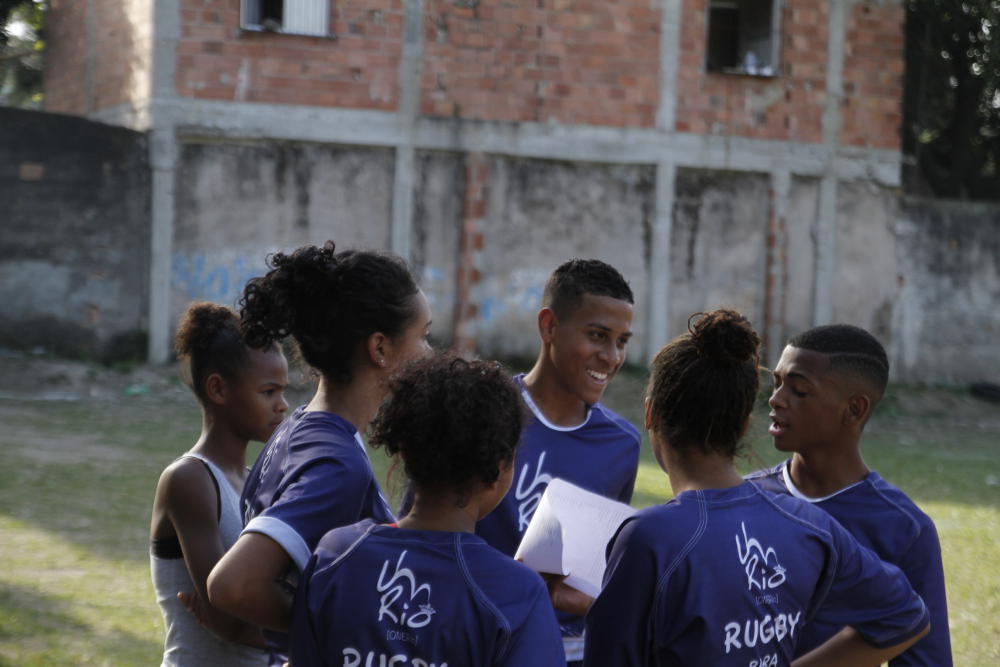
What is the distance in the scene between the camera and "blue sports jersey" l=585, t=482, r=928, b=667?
7.20 ft

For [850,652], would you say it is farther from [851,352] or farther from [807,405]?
[851,352]

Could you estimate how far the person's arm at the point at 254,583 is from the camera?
2.09 metres

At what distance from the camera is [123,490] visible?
7.71 m

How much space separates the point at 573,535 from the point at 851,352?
100 centimetres

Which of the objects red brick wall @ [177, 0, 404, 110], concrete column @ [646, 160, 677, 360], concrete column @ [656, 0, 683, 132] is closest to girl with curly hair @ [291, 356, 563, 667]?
red brick wall @ [177, 0, 404, 110]

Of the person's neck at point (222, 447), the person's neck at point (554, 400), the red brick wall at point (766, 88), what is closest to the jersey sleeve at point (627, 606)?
the person's neck at point (554, 400)

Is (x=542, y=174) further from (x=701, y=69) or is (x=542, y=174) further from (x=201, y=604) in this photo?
(x=201, y=604)

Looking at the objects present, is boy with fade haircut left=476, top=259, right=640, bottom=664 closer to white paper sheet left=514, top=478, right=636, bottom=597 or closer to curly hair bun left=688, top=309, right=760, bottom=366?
white paper sheet left=514, top=478, right=636, bottom=597

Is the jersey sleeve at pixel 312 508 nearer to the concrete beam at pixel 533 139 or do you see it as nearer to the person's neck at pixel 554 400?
the person's neck at pixel 554 400

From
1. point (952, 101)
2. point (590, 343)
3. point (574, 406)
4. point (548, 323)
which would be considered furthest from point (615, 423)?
point (952, 101)

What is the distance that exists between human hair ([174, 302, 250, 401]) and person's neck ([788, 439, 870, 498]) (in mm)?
1493

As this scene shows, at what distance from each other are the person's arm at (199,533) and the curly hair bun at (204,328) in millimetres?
384

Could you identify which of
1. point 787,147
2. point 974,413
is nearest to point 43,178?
point 787,147

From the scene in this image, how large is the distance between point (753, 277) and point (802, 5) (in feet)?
11.9
